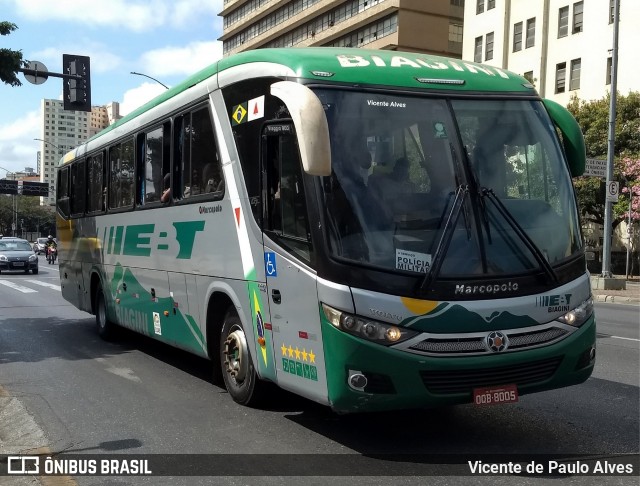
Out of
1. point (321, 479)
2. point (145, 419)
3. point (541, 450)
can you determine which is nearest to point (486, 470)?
point (541, 450)

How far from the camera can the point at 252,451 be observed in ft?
17.8

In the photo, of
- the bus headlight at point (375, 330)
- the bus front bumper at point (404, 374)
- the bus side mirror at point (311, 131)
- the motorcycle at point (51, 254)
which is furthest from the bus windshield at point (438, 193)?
the motorcycle at point (51, 254)

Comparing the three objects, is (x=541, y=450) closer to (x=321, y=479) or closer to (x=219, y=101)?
(x=321, y=479)

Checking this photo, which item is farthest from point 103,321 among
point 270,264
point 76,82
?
point 76,82

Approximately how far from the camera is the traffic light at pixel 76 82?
65.7 ft

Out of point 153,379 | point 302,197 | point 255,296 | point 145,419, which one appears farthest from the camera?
point 153,379

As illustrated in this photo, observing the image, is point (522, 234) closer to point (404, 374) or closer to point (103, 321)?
point (404, 374)

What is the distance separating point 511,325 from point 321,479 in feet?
5.60

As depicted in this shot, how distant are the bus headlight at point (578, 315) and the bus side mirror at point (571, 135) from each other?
1.31 metres

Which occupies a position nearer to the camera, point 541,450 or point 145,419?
point 541,450

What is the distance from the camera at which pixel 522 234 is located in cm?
525

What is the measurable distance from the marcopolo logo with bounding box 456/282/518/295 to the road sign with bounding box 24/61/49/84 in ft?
54.0

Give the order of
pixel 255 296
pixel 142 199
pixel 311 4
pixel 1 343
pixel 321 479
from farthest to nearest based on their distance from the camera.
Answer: pixel 311 4 < pixel 1 343 < pixel 142 199 < pixel 255 296 < pixel 321 479

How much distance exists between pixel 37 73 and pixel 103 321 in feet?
33.3
